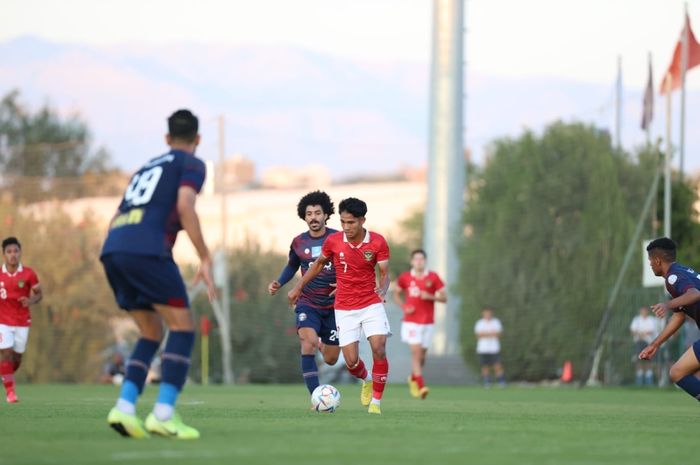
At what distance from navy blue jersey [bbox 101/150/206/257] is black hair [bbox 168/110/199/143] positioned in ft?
0.68

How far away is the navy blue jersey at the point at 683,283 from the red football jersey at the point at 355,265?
2.94 metres

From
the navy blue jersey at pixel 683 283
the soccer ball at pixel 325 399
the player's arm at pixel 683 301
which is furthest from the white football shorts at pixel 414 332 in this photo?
the player's arm at pixel 683 301

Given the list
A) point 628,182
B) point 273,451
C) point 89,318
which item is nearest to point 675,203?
point 628,182

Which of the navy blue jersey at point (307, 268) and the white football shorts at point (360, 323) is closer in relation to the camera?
the white football shorts at point (360, 323)

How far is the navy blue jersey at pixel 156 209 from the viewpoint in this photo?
10.5 metres

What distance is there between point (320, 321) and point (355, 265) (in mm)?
1741

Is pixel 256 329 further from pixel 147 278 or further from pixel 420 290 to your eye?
pixel 147 278

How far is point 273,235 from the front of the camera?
5925 centimetres

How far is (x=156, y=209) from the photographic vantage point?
10.6 metres

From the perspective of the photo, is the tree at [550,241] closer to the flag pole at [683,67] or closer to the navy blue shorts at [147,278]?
the flag pole at [683,67]

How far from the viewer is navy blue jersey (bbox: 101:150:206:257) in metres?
10.5

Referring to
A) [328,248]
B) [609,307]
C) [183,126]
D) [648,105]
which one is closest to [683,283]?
[328,248]

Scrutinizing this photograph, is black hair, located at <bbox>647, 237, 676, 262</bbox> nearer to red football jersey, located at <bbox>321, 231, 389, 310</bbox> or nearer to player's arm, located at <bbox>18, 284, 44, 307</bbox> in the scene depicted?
red football jersey, located at <bbox>321, 231, 389, 310</bbox>

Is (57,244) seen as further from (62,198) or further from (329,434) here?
(329,434)
